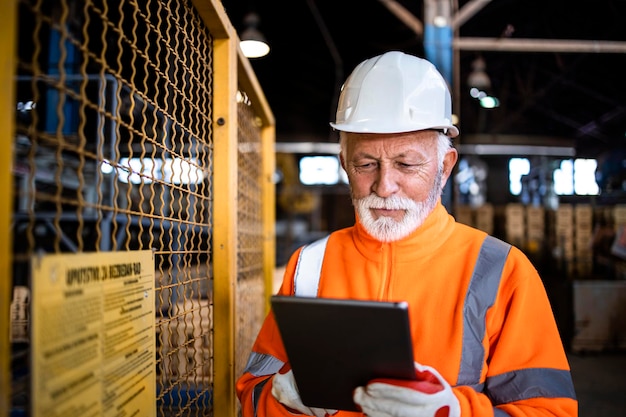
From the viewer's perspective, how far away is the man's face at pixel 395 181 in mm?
1646

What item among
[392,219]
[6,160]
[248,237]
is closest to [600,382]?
[248,237]

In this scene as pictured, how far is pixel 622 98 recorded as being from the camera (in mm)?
13141

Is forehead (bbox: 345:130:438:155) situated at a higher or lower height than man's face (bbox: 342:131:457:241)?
higher

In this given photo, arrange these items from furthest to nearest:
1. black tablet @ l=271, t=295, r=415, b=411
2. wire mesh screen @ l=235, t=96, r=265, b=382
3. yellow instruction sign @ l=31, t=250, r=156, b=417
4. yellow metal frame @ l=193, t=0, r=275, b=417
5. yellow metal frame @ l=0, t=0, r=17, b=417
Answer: wire mesh screen @ l=235, t=96, r=265, b=382, yellow metal frame @ l=193, t=0, r=275, b=417, black tablet @ l=271, t=295, r=415, b=411, yellow instruction sign @ l=31, t=250, r=156, b=417, yellow metal frame @ l=0, t=0, r=17, b=417

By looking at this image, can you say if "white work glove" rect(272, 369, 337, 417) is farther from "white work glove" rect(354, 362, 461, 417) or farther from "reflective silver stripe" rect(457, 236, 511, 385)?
"reflective silver stripe" rect(457, 236, 511, 385)

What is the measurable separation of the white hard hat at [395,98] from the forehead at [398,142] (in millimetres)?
53

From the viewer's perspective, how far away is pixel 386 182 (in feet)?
5.41

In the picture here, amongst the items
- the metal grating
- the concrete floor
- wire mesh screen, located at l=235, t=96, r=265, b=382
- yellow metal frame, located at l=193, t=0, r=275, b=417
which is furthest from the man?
the concrete floor

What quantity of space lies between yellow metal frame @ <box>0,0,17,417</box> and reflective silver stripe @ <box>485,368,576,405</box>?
126 cm

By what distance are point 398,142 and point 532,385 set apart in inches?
33.8

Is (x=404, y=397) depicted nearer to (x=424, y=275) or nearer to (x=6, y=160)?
(x=424, y=275)

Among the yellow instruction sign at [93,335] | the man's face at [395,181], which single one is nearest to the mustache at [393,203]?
the man's face at [395,181]

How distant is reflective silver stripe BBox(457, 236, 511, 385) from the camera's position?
1.44 m

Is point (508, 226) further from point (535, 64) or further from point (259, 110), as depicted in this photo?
point (259, 110)
